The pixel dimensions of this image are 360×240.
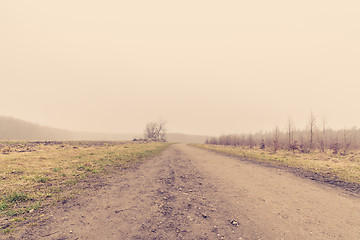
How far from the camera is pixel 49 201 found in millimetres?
5539

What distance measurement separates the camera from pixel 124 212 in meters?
4.91

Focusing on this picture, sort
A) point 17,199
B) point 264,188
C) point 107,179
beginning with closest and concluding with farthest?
point 17,199
point 264,188
point 107,179

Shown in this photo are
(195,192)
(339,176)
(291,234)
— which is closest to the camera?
(291,234)

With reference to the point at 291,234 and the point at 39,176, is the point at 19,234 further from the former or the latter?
the point at 291,234

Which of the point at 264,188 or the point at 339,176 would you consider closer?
the point at 264,188

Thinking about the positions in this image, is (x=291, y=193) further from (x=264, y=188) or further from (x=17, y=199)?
(x=17, y=199)

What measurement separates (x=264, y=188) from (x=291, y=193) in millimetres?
1168

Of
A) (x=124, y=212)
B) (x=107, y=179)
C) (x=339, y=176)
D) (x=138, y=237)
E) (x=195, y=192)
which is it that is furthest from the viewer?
(x=339, y=176)

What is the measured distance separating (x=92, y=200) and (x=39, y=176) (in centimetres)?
498

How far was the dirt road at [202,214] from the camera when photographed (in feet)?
12.6

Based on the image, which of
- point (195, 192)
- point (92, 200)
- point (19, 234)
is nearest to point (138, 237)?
point (19, 234)

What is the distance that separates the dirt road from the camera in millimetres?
3828

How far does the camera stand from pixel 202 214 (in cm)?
485

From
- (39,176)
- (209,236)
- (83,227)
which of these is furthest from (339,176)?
(39,176)
